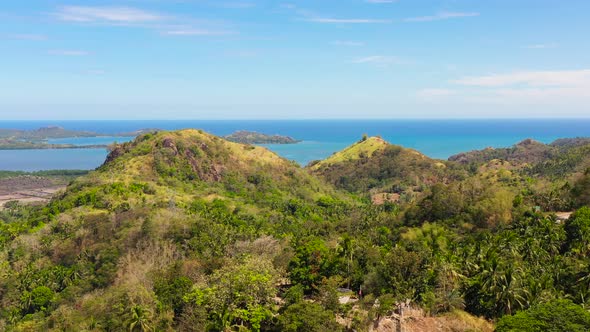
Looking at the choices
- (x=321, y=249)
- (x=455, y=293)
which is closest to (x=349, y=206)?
(x=321, y=249)

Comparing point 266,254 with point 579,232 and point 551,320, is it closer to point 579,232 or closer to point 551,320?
point 551,320

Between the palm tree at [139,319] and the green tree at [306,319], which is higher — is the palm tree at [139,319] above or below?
below

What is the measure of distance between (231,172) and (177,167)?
18787 mm

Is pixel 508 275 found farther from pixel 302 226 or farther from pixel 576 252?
pixel 302 226

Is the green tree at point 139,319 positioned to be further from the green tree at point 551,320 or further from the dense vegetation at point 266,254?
the green tree at point 551,320

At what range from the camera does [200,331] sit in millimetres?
39031

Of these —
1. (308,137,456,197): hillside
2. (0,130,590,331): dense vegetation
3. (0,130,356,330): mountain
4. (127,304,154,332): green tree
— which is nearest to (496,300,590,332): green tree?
(0,130,590,331): dense vegetation

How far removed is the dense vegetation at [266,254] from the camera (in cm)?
4153

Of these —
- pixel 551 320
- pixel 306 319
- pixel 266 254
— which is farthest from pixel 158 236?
pixel 551 320

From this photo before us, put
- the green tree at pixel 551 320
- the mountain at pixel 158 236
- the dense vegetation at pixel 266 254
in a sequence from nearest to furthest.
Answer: the green tree at pixel 551 320 → the dense vegetation at pixel 266 254 → the mountain at pixel 158 236

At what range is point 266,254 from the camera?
60.0 meters

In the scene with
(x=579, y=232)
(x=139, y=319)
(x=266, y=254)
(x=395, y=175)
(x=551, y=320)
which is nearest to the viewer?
(x=551, y=320)

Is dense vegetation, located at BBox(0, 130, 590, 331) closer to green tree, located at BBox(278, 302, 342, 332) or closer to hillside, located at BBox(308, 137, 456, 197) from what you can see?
green tree, located at BBox(278, 302, 342, 332)

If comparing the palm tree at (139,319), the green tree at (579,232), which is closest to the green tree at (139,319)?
the palm tree at (139,319)
